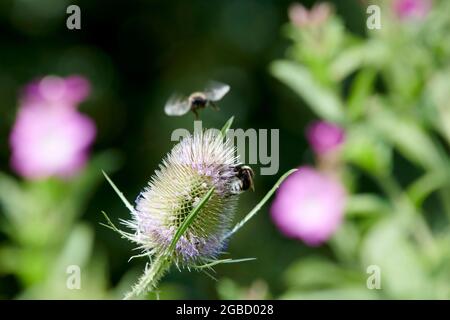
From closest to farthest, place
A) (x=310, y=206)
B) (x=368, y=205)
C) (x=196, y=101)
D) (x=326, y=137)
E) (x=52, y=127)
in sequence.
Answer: (x=196, y=101) → (x=368, y=205) → (x=326, y=137) → (x=310, y=206) → (x=52, y=127)

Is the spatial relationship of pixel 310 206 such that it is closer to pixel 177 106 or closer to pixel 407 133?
pixel 407 133

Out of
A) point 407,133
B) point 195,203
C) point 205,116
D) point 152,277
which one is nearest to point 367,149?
point 407,133

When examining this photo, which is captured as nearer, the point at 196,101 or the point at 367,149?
the point at 196,101

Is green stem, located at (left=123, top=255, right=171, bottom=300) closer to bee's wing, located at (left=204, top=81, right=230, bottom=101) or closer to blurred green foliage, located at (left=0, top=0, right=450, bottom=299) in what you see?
bee's wing, located at (left=204, top=81, right=230, bottom=101)

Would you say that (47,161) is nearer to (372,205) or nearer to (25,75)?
(372,205)

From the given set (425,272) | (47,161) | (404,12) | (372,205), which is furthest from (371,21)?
(47,161)

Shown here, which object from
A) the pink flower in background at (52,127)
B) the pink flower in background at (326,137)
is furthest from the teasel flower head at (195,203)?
the pink flower in background at (52,127)
